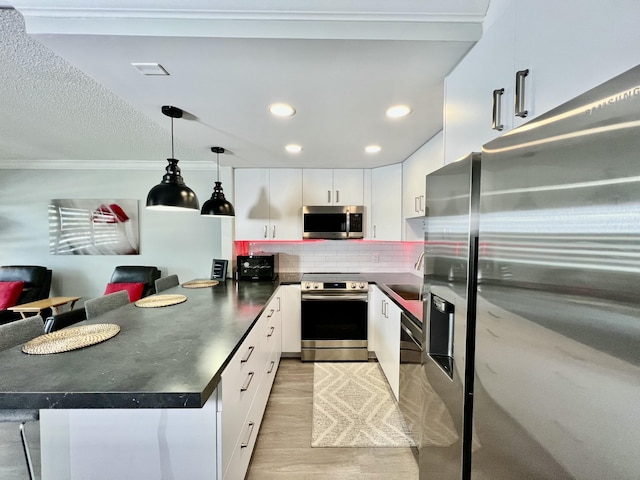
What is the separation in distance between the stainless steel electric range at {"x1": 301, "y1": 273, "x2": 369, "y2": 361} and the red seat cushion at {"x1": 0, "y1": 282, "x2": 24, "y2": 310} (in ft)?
11.5

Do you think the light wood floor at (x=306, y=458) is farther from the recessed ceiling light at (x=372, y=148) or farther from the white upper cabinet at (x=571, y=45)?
the recessed ceiling light at (x=372, y=148)

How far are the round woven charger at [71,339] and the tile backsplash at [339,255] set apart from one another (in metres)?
2.15

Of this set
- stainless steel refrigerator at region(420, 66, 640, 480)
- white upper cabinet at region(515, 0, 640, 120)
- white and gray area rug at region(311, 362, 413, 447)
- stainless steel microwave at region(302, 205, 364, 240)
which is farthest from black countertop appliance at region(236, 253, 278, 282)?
white upper cabinet at region(515, 0, 640, 120)

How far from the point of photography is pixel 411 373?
1757 millimetres

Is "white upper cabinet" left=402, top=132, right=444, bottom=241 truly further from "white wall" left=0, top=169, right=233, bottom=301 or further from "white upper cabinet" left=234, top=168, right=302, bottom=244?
"white wall" left=0, top=169, right=233, bottom=301

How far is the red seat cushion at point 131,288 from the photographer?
325 centimetres

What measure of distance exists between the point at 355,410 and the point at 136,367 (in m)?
1.78

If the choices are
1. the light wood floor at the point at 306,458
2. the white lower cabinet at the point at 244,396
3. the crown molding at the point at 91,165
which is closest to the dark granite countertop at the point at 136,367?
the white lower cabinet at the point at 244,396

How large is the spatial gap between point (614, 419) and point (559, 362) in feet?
0.42

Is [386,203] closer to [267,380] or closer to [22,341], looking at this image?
[267,380]

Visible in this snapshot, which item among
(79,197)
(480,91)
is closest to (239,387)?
(480,91)

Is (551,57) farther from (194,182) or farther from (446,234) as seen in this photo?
(194,182)

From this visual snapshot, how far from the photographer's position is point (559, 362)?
61cm

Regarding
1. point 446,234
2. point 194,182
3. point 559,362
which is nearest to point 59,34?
point 446,234
